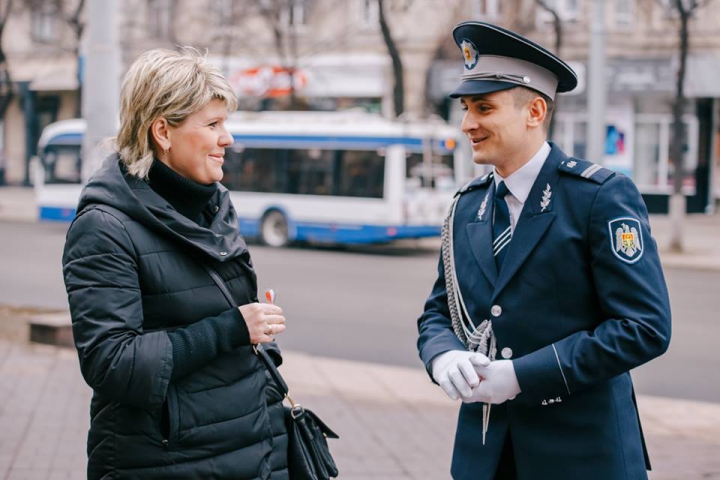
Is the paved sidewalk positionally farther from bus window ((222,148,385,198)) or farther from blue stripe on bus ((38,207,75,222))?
blue stripe on bus ((38,207,75,222))

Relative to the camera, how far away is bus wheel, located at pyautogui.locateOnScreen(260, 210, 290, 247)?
21.4 meters

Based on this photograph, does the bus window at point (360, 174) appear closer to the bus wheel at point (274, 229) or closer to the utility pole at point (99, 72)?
the bus wheel at point (274, 229)

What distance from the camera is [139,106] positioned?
2795 millimetres

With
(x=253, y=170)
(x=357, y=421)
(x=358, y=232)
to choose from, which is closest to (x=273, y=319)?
(x=357, y=421)

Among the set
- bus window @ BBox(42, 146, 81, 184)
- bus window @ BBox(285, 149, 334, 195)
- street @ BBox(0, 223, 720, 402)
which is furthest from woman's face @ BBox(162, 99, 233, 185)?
bus window @ BBox(42, 146, 81, 184)

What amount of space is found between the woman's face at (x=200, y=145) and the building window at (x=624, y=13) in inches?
1083

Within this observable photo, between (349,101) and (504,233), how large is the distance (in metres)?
28.8

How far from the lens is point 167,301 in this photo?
272 centimetres

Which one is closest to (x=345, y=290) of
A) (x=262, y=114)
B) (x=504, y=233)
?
(x=262, y=114)

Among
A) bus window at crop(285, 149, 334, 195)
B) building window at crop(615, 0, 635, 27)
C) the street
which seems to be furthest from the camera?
building window at crop(615, 0, 635, 27)

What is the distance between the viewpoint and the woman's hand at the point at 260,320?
2781 mm

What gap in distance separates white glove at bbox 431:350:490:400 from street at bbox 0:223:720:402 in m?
5.74

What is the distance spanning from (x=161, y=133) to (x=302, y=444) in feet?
3.40

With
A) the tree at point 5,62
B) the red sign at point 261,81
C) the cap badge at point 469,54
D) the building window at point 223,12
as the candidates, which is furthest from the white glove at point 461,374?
the red sign at point 261,81
